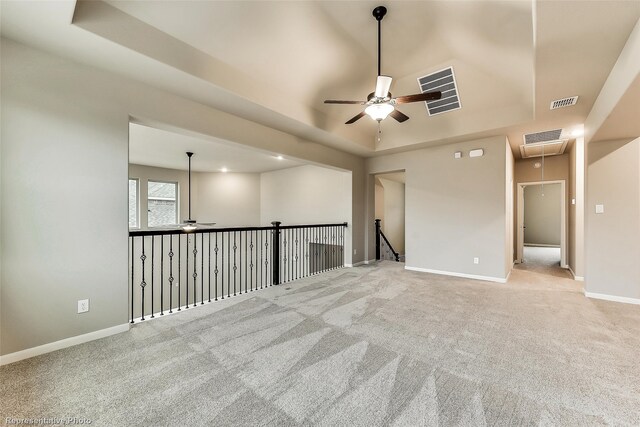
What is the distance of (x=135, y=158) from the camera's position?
621 cm

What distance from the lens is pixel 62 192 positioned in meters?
2.38

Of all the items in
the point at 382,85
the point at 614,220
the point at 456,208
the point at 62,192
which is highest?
the point at 382,85

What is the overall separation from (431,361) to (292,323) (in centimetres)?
147

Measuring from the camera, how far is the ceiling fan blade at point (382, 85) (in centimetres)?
258

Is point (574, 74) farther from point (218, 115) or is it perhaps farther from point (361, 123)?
point (218, 115)

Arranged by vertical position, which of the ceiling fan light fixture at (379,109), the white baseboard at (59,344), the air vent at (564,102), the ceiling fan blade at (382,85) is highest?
the air vent at (564,102)

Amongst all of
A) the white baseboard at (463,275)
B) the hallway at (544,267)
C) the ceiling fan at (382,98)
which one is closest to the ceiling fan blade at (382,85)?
the ceiling fan at (382,98)

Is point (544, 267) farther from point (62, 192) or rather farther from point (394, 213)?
point (62, 192)

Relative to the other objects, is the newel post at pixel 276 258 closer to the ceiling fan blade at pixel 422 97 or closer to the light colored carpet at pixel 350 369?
the light colored carpet at pixel 350 369

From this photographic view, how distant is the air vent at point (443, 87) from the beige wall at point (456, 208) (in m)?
0.95

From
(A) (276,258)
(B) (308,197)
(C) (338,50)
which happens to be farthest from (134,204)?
(C) (338,50)

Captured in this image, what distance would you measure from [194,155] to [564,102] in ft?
22.4

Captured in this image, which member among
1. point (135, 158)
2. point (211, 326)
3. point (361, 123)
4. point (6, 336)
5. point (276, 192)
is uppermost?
point (361, 123)

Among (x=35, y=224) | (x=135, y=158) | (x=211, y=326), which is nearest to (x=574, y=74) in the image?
(x=211, y=326)
